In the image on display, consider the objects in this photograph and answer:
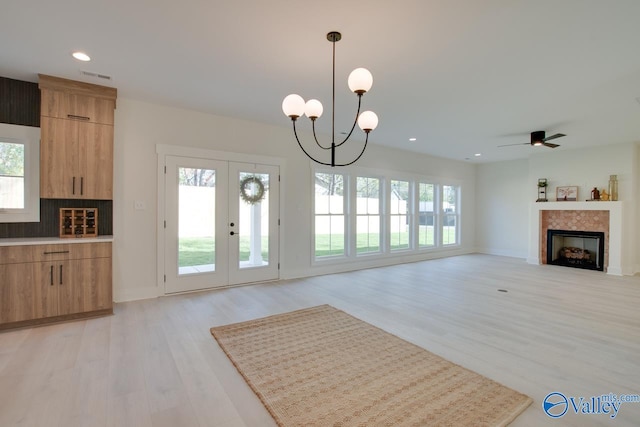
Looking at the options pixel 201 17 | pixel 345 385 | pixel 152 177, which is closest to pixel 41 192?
pixel 152 177

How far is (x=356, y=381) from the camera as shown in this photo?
7.77ft

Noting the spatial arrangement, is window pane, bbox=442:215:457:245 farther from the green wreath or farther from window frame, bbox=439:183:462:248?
the green wreath

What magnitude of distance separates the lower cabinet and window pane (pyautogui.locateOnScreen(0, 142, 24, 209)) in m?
0.77

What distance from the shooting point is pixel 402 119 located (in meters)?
5.12

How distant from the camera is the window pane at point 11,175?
3.70 m

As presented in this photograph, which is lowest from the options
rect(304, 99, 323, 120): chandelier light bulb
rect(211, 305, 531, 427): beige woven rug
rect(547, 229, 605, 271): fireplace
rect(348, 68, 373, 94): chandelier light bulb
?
rect(211, 305, 531, 427): beige woven rug

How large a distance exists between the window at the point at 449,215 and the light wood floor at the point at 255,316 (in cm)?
362

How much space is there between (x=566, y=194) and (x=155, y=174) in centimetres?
894

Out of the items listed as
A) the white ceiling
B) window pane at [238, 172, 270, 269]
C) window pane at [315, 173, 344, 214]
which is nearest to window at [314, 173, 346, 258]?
window pane at [315, 173, 344, 214]

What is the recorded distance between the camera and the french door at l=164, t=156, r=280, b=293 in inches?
185

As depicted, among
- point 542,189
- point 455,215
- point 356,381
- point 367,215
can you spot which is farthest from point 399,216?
point 356,381

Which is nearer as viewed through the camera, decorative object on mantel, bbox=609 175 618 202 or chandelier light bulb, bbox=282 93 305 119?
chandelier light bulb, bbox=282 93 305 119

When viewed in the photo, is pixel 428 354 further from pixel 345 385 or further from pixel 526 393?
pixel 345 385

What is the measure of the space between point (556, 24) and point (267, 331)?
3868 millimetres
